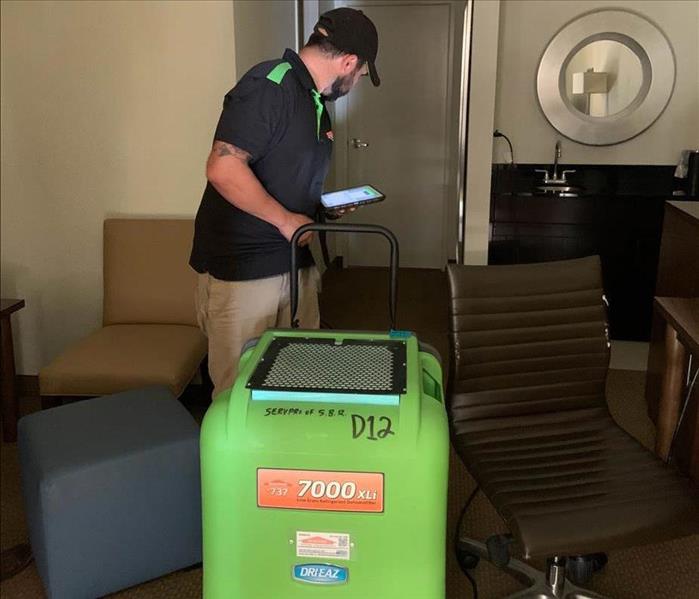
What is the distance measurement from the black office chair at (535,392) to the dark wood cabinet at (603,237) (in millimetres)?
1820

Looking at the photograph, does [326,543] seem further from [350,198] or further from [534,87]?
[534,87]

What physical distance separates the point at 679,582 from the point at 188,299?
1.90 meters

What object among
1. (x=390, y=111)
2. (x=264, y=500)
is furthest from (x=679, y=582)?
(x=390, y=111)

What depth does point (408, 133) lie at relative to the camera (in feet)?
17.1

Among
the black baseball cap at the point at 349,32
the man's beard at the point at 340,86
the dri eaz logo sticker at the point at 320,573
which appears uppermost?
the black baseball cap at the point at 349,32

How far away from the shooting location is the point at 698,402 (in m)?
2.20

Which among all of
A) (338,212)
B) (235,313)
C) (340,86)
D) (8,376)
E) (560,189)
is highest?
(340,86)

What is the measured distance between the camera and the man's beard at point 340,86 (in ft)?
6.06

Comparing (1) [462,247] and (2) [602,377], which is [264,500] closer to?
(2) [602,377]

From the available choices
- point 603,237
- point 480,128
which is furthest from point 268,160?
point 603,237

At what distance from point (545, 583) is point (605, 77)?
118 inches

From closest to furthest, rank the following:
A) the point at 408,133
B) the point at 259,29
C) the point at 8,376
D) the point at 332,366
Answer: the point at 332,366 < the point at 8,376 < the point at 259,29 < the point at 408,133

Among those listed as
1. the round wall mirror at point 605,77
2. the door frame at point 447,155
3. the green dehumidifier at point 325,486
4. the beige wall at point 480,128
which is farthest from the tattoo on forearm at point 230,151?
the door frame at point 447,155

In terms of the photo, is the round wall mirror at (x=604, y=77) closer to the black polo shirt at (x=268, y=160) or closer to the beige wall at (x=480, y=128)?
the beige wall at (x=480, y=128)
